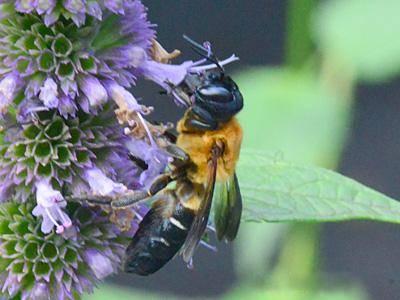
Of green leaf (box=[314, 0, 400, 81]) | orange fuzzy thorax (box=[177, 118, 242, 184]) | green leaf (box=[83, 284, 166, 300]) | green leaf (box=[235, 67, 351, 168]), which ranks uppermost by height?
orange fuzzy thorax (box=[177, 118, 242, 184])

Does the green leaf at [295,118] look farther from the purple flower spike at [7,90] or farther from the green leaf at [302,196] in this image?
the purple flower spike at [7,90]

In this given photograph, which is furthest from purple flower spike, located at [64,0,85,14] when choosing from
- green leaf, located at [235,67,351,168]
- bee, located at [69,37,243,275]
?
green leaf, located at [235,67,351,168]

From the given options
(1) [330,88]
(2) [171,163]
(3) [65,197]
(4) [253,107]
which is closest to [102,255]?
(3) [65,197]

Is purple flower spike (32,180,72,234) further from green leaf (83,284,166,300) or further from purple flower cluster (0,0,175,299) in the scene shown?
green leaf (83,284,166,300)

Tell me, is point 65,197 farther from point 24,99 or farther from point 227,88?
point 227,88

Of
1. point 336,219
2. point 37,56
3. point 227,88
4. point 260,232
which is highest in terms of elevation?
point 37,56

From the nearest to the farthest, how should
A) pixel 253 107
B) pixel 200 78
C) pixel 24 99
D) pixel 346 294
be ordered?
pixel 24 99
pixel 200 78
pixel 253 107
pixel 346 294

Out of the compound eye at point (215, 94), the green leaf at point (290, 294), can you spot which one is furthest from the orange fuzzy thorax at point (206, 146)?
the green leaf at point (290, 294)
